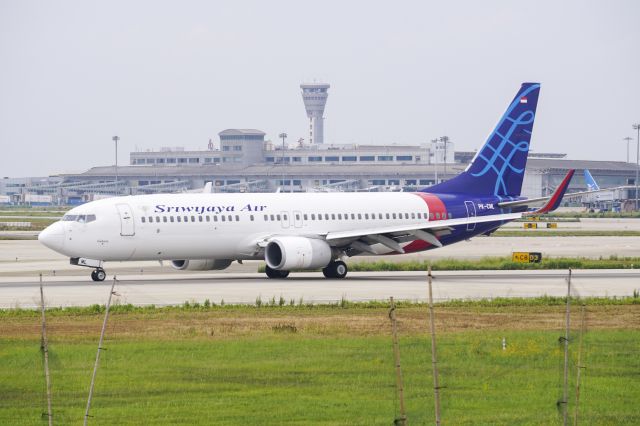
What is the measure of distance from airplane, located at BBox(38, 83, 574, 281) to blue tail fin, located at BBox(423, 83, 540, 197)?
0.05 m

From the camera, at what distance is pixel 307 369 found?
22656 millimetres

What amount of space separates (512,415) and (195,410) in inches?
200

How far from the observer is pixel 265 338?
27438mm

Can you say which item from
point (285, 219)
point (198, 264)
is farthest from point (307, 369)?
point (285, 219)

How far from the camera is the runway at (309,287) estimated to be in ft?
129

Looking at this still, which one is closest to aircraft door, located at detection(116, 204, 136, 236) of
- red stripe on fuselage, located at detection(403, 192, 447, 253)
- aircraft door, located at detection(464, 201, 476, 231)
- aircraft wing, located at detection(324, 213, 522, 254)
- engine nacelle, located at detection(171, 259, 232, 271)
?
engine nacelle, located at detection(171, 259, 232, 271)

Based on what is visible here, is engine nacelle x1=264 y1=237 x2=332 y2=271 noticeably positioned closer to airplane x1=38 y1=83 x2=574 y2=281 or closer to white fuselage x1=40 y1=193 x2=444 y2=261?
airplane x1=38 y1=83 x2=574 y2=281

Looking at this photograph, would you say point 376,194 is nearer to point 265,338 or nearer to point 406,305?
point 406,305

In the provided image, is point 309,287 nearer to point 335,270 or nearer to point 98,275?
point 335,270

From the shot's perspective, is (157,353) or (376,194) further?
(376,194)

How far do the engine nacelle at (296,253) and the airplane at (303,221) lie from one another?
0.04 m

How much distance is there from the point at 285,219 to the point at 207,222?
12.7 ft

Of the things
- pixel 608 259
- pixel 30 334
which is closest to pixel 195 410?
pixel 30 334

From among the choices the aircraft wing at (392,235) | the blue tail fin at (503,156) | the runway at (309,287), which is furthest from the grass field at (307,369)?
the blue tail fin at (503,156)
